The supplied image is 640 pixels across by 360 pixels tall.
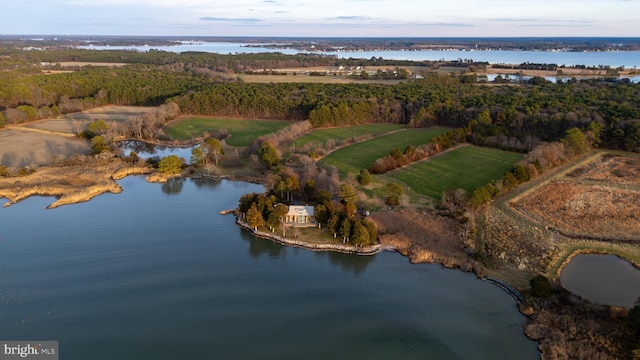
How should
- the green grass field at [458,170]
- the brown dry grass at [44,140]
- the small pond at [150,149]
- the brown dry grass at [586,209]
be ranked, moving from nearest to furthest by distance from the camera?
the brown dry grass at [586,209] < the green grass field at [458,170] < the brown dry grass at [44,140] < the small pond at [150,149]

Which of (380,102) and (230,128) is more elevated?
(380,102)

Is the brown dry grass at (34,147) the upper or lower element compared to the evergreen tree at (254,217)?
upper

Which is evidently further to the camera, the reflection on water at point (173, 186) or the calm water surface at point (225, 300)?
the reflection on water at point (173, 186)

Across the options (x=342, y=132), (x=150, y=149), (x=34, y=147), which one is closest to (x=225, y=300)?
(x=150, y=149)

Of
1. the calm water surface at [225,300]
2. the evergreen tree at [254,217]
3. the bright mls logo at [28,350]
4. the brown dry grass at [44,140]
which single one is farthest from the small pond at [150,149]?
the bright mls logo at [28,350]

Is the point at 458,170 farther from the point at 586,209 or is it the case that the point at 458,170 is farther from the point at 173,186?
the point at 173,186

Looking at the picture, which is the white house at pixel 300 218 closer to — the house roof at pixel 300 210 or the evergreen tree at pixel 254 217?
the house roof at pixel 300 210

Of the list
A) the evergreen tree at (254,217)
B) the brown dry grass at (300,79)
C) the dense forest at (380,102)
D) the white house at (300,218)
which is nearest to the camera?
the evergreen tree at (254,217)
